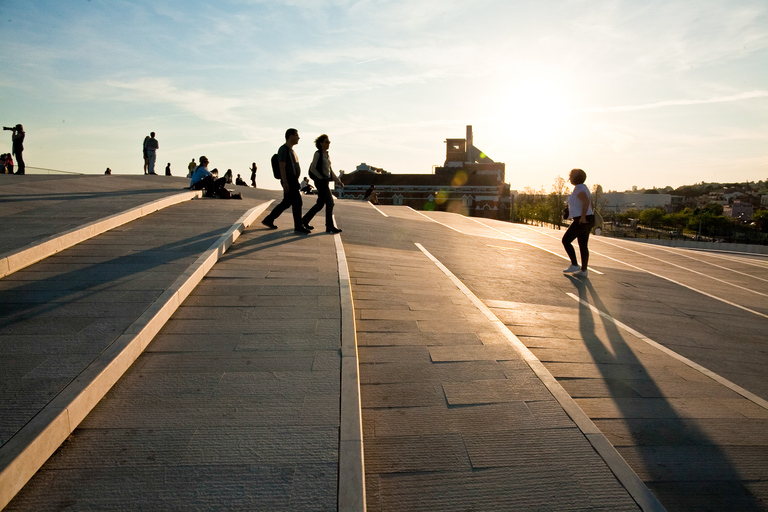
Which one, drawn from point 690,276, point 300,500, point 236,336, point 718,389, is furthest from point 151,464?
point 690,276

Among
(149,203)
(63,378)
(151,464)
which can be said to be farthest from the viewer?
(149,203)

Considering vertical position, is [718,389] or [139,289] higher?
[139,289]

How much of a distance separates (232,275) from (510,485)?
4.36 meters

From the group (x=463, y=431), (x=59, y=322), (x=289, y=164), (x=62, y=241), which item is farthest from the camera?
(x=289, y=164)

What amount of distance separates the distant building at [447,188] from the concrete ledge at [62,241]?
241ft

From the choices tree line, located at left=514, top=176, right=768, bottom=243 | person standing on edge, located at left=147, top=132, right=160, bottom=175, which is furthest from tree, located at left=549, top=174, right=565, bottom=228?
person standing on edge, located at left=147, top=132, right=160, bottom=175

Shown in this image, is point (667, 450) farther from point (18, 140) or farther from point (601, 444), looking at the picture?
point (18, 140)

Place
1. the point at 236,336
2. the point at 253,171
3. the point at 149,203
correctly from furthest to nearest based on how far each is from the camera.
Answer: the point at 253,171
the point at 149,203
the point at 236,336

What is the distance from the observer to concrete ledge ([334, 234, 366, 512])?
2510mm

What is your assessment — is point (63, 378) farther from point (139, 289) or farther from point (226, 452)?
point (139, 289)

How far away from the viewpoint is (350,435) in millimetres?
2992

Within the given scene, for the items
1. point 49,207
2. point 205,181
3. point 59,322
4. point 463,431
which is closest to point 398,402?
point 463,431

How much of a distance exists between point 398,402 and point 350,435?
0.79m

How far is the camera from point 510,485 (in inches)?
112
